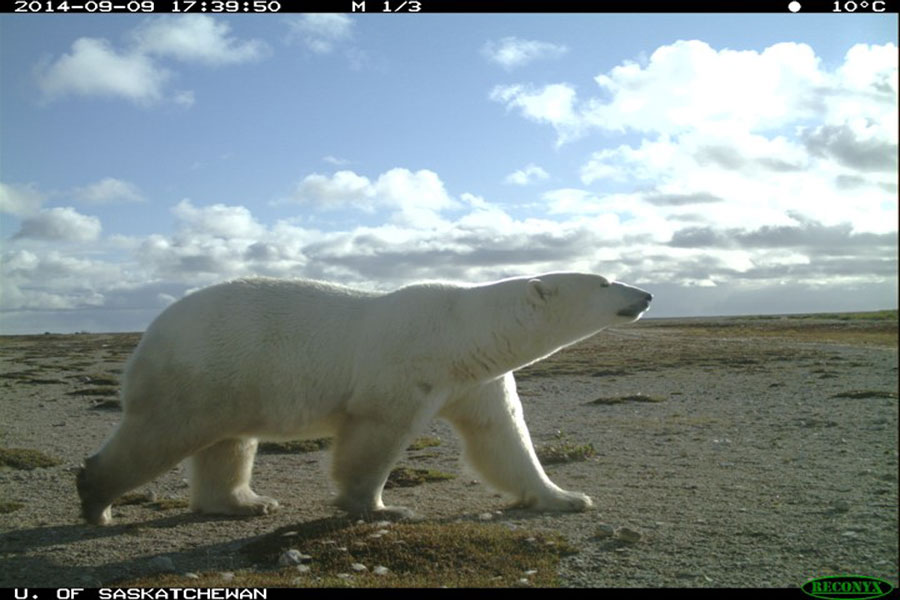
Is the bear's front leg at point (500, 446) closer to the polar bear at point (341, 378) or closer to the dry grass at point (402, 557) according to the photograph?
the polar bear at point (341, 378)

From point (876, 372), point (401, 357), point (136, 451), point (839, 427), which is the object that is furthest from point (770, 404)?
point (136, 451)

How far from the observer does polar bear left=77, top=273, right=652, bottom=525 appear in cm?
730

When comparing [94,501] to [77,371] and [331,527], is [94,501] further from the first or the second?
[77,371]

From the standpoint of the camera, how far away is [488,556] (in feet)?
20.1

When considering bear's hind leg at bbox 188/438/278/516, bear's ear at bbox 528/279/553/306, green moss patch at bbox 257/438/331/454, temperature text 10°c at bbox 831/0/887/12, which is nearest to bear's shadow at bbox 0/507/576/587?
bear's hind leg at bbox 188/438/278/516

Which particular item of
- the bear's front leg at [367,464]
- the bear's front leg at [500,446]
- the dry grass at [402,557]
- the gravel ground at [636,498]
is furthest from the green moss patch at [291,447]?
the dry grass at [402,557]

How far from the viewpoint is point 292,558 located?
6.05 meters

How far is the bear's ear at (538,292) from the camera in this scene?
25.9ft

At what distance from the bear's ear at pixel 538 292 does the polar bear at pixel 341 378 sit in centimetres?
1

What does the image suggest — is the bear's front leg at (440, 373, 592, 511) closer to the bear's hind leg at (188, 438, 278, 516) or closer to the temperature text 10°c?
the bear's hind leg at (188, 438, 278, 516)

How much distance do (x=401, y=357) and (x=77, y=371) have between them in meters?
25.2

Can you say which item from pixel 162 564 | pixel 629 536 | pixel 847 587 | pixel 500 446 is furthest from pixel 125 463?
pixel 847 587

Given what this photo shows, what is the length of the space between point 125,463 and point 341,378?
2.11m

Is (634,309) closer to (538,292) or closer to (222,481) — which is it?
(538,292)
